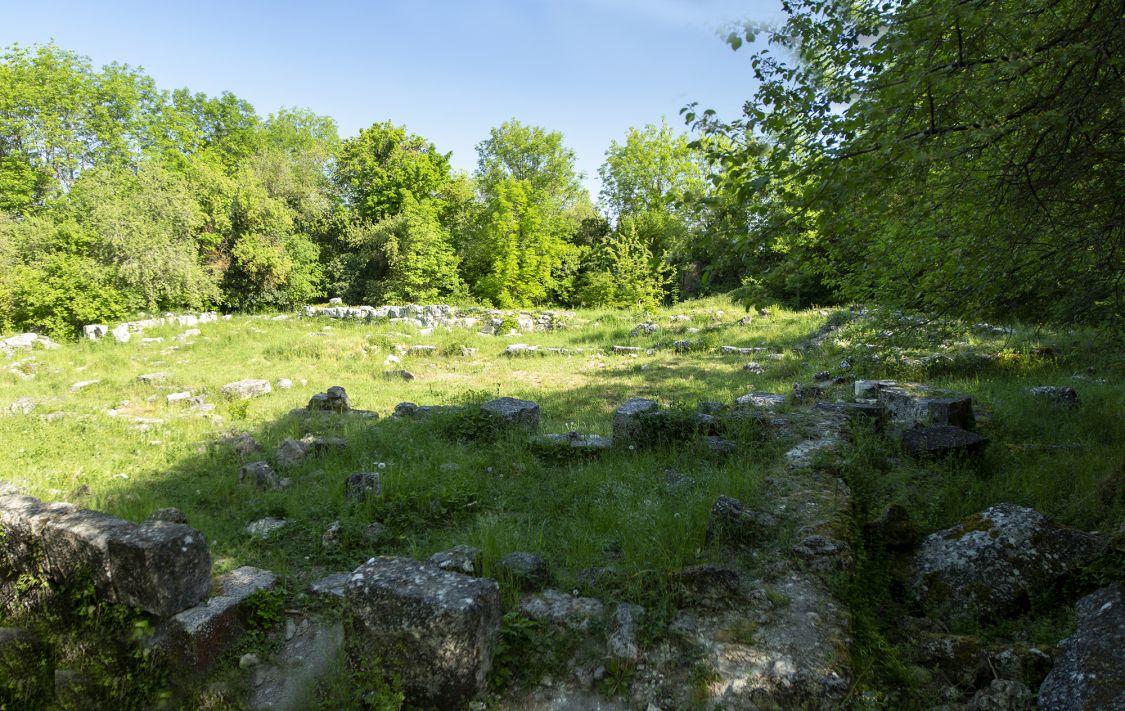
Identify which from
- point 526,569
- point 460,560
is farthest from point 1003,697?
point 460,560

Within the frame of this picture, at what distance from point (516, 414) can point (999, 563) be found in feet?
19.2

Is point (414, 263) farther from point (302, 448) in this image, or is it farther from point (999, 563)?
point (999, 563)

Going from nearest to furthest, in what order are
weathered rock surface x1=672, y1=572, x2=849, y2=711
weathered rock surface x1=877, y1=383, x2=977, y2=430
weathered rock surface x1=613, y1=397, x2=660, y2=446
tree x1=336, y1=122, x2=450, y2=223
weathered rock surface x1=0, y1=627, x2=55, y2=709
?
weathered rock surface x1=672, y1=572, x2=849, y2=711 → weathered rock surface x1=0, y1=627, x2=55, y2=709 → weathered rock surface x1=877, y1=383, x2=977, y2=430 → weathered rock surface x1=613, y1=397, x2=660, y2=446 → tree x1=336, y1=122, x2=450, y2=223

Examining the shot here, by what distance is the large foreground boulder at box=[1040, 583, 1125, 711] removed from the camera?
2732 millimetres

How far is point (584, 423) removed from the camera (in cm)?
966

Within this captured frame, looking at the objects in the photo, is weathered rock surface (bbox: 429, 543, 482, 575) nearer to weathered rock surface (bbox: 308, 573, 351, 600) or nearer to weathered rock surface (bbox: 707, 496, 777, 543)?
weathered rock surface (bbox: 308, 573, 351, 600)

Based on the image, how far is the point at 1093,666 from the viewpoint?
287 cm

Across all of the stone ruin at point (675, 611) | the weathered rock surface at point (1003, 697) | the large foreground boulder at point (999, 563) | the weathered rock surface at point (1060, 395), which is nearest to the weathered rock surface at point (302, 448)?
the stone ruin at point (675, 611)

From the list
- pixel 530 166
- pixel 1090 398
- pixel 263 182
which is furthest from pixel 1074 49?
pixel 530 166

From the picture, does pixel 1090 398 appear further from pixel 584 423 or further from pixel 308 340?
pixel 308 340

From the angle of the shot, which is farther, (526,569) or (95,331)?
(95,331)

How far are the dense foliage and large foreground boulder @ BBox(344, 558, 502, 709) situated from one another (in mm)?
2927

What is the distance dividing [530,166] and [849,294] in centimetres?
3576

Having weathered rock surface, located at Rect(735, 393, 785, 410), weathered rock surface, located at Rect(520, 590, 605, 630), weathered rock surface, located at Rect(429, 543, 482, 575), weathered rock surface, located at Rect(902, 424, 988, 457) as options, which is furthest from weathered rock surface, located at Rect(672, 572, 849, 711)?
weathered rock surface, located at Rect(735, 393, 785, 410)
